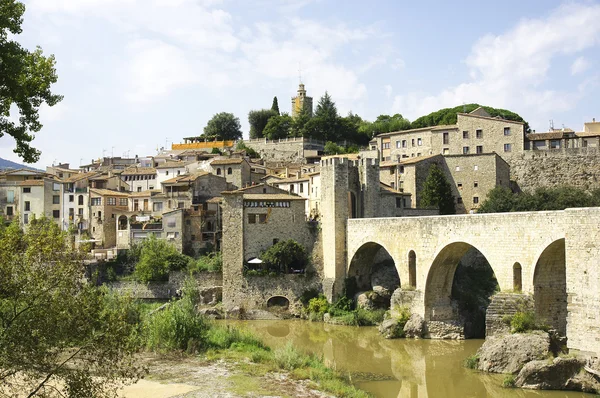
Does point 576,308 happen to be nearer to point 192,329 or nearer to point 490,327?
point 490,327

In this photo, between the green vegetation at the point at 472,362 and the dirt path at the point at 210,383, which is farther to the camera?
the green vegetation at the point at 472,362

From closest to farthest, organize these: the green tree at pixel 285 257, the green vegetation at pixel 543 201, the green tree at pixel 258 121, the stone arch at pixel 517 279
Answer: the stone arch at pixel 517 279 → the green tree at pixel 285 257 → the green vegetation at pixel 543 201 → the green tree at pixel 258 121

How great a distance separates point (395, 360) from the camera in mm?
27594

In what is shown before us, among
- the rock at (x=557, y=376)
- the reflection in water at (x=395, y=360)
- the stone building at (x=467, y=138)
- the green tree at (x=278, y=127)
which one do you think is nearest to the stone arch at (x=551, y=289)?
the rock at (x=557, y=376)

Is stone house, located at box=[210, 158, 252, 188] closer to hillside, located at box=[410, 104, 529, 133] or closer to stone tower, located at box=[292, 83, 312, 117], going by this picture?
hillside, located at box=[410, 104, 529, 133]

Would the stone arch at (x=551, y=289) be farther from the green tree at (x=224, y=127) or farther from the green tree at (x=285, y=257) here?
the green tree at (x=224, y=127)

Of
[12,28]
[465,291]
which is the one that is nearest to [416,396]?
[465,291]

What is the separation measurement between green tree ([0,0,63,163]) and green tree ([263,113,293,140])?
63.1 metres

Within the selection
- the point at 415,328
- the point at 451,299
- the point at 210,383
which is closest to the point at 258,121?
the point at 451,299

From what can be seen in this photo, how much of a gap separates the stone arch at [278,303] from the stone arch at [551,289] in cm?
1661

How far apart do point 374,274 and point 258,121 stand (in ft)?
154

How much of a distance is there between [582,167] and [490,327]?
26.0m

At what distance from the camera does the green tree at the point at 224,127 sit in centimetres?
8375

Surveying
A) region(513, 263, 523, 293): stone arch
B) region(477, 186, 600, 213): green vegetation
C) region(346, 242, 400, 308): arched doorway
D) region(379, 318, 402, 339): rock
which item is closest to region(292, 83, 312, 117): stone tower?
region(477, 186, 600, 213): green vegetation
